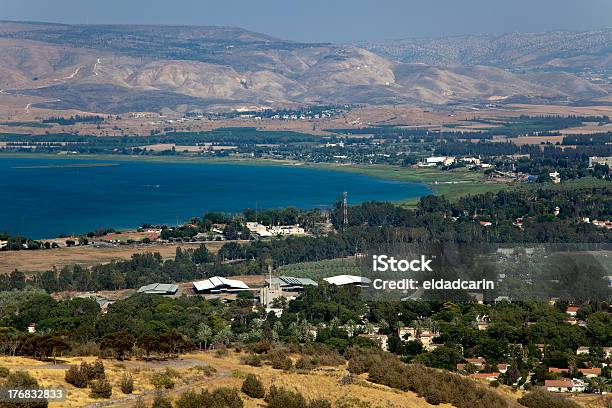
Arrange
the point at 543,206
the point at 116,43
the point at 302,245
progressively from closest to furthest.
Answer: the point at 302,245
the point at 543,206
the point at 116,43

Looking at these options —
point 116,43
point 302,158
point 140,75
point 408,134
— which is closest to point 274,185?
point 302,158

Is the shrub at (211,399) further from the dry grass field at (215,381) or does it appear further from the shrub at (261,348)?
the shrub at (261,348)

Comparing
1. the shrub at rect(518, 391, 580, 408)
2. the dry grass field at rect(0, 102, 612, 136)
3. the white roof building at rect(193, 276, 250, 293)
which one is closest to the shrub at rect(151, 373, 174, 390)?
the shrub at rect(518, 391, 580, 408)

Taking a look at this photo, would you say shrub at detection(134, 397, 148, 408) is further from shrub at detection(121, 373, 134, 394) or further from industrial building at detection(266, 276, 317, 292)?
industrial building at detection(266, 276, 317, 292)

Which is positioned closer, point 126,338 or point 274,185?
point 126,338

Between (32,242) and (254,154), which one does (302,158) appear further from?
(32,242)

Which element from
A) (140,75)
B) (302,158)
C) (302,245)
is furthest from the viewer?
(140,75)

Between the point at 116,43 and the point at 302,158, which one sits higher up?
the point at 116,43
